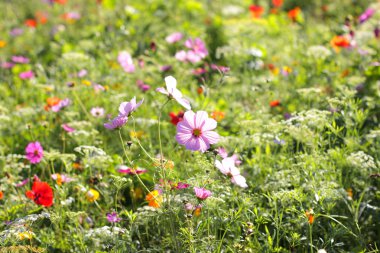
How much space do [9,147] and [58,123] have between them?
0.36 meters

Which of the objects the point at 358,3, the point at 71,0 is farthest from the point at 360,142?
the point at 71,0

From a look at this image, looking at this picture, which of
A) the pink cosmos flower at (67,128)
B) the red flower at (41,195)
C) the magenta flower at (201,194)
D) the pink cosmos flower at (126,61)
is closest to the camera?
the magenta flower at (201,194)

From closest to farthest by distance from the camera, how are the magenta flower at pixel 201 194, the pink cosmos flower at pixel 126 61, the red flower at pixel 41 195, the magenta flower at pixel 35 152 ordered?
the magenta flower at pixel 201 194
the red flower at pixel 41 195
the magenta flower at pixel 35 152
the pink cosmos flower at pixel 126 61

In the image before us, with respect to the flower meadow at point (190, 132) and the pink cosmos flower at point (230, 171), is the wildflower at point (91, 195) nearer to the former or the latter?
the flower meadow at point (190, 132)

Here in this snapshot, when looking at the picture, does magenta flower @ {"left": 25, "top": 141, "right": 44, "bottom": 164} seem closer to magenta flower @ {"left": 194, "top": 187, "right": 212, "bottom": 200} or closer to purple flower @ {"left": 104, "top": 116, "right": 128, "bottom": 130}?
purple flower @ {"left": 104, "top": 116, "right": 128, "bottom": 130}

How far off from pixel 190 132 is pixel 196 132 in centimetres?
2

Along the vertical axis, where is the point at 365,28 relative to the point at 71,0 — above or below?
above

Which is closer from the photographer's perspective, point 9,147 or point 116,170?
point 116,170

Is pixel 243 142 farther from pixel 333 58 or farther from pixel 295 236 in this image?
pixel 333 58

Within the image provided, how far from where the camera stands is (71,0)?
689 cm

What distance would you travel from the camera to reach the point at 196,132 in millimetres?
2125

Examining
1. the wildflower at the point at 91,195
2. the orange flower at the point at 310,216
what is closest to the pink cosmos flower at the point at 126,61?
the wildflower at the point at 91,195

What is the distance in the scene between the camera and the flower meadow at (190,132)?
7.36ft

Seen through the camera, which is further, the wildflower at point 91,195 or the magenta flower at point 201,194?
the wildflower at point 91,195
